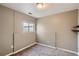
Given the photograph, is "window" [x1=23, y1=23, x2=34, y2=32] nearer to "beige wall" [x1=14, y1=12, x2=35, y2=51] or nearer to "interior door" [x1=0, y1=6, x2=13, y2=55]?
"beige wall" [x1=14, y1=12, x2=35, y2=51]

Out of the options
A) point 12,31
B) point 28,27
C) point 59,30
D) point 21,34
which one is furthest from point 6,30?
point 59,30

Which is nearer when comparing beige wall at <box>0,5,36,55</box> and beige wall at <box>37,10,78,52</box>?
beige wall at <box>0,5,36,55</box>

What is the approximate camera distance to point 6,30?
1.76 m

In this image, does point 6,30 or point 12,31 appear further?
point 12,31

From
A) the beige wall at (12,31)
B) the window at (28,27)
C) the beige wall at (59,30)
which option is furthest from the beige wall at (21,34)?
the beige wall at (59,30)

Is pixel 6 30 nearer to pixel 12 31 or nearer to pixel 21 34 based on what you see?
pixel 12 31

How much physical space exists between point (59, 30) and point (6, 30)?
1.50 meters

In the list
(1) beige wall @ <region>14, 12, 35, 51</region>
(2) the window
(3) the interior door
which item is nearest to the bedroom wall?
(3) the interior door

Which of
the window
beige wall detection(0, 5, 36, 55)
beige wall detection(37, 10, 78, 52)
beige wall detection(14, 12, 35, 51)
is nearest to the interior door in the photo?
beige wall detection(0, 5, 36, 55)

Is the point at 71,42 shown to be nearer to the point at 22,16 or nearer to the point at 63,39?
the point at 63,39

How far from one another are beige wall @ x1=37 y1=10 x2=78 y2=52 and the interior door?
79cm

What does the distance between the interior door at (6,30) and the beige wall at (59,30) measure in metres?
0.79

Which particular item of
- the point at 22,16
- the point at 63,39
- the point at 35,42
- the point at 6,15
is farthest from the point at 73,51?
the point at 6,15

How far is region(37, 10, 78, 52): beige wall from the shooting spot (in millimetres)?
1853
